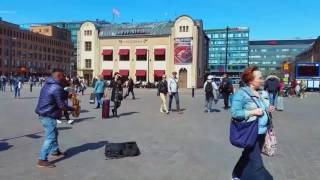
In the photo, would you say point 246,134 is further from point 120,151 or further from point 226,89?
point 226,89

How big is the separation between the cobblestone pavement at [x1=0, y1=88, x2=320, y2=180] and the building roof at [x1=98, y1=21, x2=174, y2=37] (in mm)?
56921

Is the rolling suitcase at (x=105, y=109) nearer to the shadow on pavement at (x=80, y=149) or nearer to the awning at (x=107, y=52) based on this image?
the shadow on pavement at (x=80, y=149)

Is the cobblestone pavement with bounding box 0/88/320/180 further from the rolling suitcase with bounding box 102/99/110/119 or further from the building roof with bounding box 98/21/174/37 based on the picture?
the building roof with bounding box 98/21/174/37

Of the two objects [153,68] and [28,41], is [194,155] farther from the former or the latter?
[28,41]

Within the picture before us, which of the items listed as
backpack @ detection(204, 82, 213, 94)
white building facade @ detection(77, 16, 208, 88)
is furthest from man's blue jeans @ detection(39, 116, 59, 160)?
white building facade @ detection(77, 16, 208, 88)

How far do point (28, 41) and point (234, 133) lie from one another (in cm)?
12221

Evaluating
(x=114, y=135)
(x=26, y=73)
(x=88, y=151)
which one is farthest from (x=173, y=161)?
(x=26, y=73)

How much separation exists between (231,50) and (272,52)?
100.0 ft

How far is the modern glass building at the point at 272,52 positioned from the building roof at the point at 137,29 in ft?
305

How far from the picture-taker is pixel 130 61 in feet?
234

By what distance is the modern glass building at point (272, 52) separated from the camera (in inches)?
6289

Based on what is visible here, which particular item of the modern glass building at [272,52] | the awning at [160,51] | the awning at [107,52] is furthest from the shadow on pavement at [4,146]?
the modern glass building at [272,52]

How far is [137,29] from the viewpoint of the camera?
72250mm

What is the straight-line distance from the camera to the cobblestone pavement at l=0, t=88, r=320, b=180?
672 centimetres
